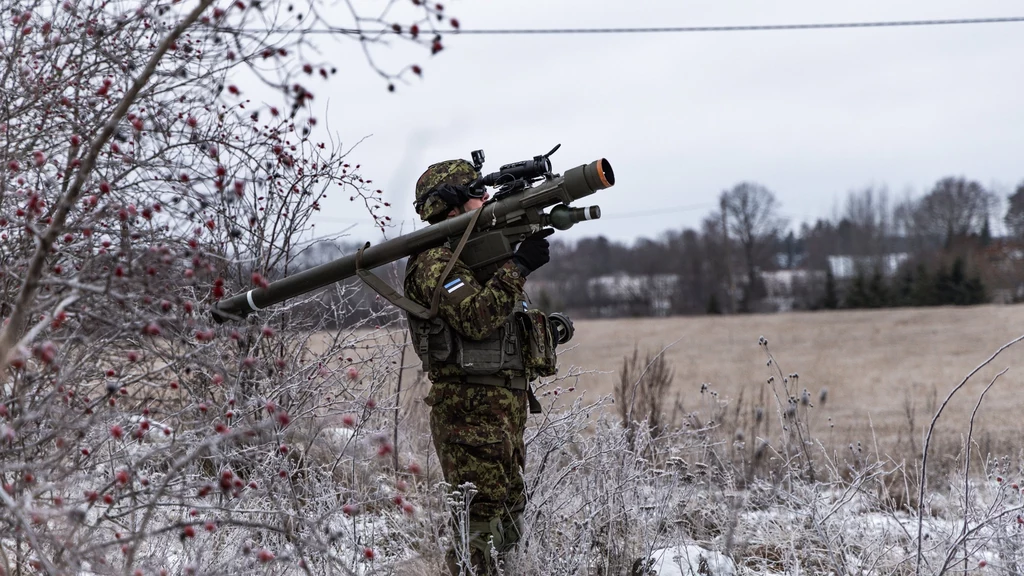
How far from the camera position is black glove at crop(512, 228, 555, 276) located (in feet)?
13.0

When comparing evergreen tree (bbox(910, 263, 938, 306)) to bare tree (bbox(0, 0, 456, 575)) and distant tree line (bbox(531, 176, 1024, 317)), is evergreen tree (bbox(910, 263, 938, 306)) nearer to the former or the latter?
distant tree line (bbox(531, 176, 1024, 317))

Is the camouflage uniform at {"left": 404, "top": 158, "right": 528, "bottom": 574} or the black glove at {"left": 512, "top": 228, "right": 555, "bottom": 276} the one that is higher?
the black glove at {"left": 512, "top": 228, "right": 555, "bottom": 276}

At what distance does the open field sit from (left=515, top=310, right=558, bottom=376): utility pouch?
529cm

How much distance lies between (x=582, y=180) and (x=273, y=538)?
7.13 feet

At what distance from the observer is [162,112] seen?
3678 mm

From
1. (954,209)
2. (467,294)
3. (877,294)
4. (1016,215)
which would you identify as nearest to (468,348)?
(467,294)

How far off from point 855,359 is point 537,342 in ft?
80.6

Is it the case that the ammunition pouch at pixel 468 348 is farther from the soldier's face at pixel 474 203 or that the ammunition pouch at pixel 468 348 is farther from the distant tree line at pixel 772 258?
the distant tree line at pixel 772 258

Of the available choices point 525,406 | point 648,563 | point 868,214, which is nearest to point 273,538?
point 525,406

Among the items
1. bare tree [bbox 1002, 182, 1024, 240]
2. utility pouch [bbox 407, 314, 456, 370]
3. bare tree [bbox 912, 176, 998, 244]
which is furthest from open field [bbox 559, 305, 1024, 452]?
bare tree [bbox 912, 176, 998, 244]

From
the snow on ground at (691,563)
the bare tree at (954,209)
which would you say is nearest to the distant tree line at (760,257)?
the bare tree at (954,209)

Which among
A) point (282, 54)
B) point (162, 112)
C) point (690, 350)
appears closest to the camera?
point (282, 54)

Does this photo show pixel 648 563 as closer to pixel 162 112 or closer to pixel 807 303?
pixel 162 112

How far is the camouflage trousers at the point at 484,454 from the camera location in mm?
3945
